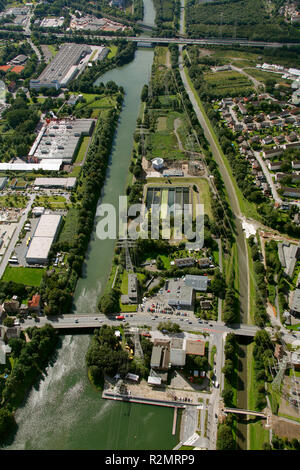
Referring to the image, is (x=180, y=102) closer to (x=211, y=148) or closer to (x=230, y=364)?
Result: (x=211, y=148)

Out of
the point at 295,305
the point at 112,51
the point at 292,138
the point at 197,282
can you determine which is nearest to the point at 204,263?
the point at 197,282

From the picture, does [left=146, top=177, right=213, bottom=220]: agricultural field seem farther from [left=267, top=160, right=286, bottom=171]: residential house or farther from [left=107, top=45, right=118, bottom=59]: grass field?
[left=107, top=45, right=118, bottom=59]: grass field

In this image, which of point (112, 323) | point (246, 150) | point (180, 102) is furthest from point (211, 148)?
point (112, 323)

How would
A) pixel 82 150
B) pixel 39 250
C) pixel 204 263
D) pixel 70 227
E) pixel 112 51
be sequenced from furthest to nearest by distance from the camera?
pixel 112 51, pixel 82 150, pixel 70 227, pixel 39 250, pixel 204 263

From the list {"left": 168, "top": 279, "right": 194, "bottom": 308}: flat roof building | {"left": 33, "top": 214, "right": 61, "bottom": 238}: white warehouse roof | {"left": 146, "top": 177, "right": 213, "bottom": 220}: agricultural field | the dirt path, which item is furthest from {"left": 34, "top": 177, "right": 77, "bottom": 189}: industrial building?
{"left": 168, "top": 279, "right": 194, "bottom": 308}: flat roof building

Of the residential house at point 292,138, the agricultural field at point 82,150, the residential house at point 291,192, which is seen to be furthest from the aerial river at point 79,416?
the residential house at point 292,138

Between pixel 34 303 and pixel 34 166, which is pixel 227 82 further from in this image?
pixel 34 303

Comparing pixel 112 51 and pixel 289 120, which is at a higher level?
pixel 112 51
